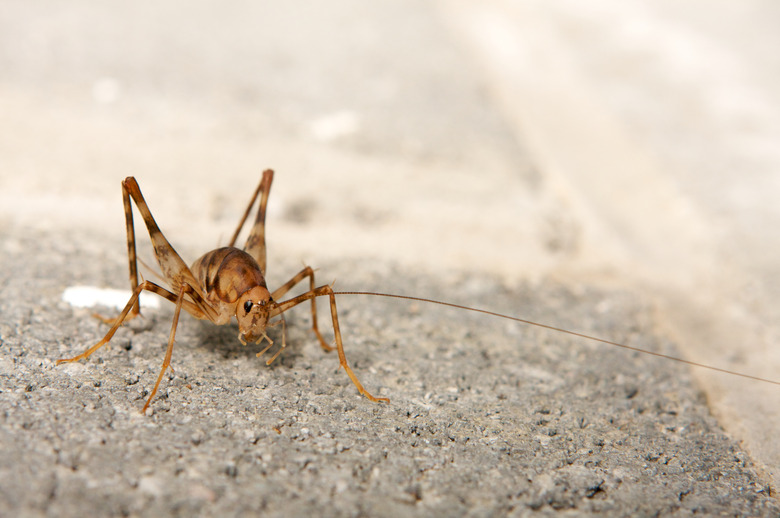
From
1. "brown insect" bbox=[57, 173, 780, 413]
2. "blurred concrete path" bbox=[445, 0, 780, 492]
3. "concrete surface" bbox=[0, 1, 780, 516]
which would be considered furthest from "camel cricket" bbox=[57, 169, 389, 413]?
"blurred concrete path" bbox=[445, 0, 780, 492]

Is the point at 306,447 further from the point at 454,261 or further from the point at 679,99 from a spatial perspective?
the point at 679,99

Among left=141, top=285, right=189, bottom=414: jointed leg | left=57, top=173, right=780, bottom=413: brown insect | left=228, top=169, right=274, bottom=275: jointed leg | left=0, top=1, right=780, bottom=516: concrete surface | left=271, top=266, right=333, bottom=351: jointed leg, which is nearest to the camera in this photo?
left=0, top=1, right=780, bottom=516: concrete surface

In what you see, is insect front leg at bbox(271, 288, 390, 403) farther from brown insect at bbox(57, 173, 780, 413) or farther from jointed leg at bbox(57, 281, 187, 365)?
jointed leg at bbox(57, 281, 187, 365)

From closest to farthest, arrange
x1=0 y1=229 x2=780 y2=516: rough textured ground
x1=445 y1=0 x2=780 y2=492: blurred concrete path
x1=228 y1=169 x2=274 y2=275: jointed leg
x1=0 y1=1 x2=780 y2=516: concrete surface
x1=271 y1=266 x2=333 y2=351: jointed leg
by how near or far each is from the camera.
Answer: x1=0 y1=229 x2=780 y2=516: rough textured ground → x1=0 y1=1 x2=780 y2=516: concrete surface → x1=271 y1=266 x2=333 y2=351: jointed leg → x1=228 y1=169 x2=274 y2=275: jointed leg → x1=445 y1=0 x2=780 y2=492: blurred concrete path

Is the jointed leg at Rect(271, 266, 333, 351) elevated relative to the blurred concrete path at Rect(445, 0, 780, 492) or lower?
lower

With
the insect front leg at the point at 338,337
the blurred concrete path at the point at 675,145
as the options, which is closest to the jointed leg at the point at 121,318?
the insect front leg at the point at 338,337

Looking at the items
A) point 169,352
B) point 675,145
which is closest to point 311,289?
point 169,352

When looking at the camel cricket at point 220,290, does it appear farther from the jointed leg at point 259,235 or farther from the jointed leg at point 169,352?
the jointed leg at point 259,235

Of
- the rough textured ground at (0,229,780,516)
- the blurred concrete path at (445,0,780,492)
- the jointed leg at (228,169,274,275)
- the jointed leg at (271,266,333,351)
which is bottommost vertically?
the rough textured ground at (0,229,780,516)
